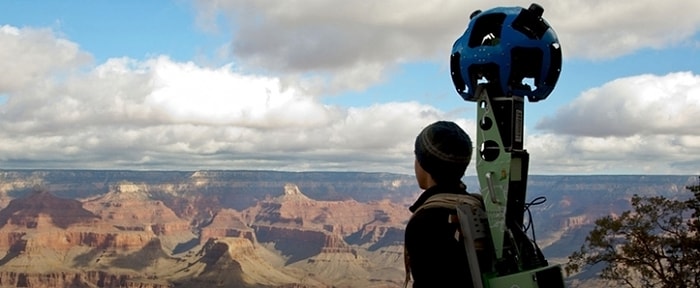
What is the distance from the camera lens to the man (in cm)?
338

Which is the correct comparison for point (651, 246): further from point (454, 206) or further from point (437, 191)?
point (454, 206)

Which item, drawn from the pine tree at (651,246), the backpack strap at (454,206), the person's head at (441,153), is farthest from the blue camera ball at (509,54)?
the pine tree at (651,246)

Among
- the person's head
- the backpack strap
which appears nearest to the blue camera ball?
the person's head

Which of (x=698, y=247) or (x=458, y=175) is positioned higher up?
(x=458, y=175)

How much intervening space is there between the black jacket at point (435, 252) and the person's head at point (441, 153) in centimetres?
33


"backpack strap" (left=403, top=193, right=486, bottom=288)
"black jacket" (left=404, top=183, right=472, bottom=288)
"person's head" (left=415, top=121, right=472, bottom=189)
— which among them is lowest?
"black jacket" (left=404, top=183, right=472, bottom=288)

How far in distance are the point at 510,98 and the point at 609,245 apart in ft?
66.2

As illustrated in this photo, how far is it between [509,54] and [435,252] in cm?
117

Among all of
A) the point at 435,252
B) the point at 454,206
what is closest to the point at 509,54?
the point at 454,206

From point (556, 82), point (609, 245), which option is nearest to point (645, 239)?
point (609, 245)

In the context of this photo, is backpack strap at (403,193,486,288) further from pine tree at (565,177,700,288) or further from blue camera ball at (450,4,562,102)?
pine tree at (565,177,700,288)

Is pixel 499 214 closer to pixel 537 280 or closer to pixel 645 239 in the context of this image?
pixel 537 280

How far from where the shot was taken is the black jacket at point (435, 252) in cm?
338

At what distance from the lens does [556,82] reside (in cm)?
410
